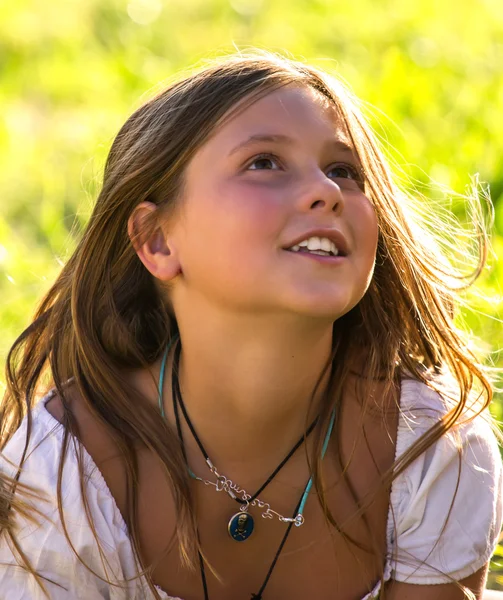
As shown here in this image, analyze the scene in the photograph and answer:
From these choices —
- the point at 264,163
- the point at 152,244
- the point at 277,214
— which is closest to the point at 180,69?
the point at 152,244

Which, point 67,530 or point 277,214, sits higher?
point 277,214

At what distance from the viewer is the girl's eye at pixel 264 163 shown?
6.36 ft

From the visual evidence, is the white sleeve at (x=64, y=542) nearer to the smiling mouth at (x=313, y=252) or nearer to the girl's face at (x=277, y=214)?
the girl's face at (x=277, y=214)

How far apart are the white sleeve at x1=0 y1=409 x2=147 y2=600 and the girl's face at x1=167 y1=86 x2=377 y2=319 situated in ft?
1.41

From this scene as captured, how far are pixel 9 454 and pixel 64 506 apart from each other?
165 mm

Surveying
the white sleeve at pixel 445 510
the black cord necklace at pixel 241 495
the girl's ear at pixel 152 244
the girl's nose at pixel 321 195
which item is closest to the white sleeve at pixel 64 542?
the black cord necklace at pixel 241 495

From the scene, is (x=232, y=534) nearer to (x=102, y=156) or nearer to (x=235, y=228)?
(x=235, y=228)

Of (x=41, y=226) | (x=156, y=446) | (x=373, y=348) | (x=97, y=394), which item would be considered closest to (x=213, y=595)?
(x=156, y=446)

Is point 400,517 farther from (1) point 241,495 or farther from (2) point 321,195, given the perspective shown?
(2) point 321,195

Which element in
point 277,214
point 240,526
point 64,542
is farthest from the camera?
point 240,526

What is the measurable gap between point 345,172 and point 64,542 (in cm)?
88

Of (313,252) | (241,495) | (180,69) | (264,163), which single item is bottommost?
(241,495)

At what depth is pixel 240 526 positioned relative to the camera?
82.5 inches

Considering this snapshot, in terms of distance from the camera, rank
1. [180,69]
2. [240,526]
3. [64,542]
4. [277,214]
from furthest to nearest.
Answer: [180,69], [240,526], [64,542], [277,214]
